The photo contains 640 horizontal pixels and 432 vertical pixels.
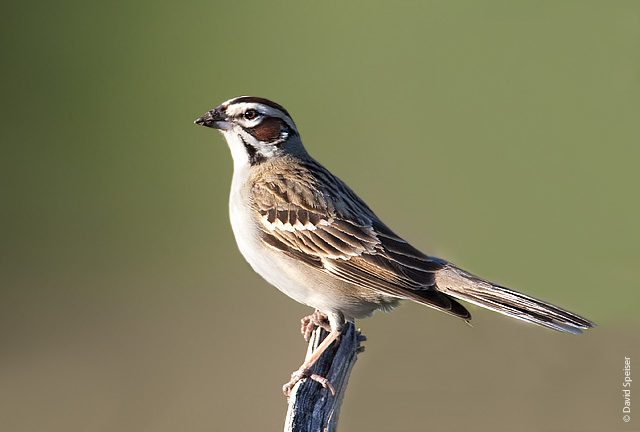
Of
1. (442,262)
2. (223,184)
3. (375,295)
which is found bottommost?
(375,295)

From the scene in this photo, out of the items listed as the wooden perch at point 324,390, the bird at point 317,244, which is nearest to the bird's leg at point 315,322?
the wooden perch at point 324,390

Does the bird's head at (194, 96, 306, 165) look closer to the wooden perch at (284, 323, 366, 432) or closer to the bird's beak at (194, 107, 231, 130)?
the bird's beak at (194, 107, 231, 130)

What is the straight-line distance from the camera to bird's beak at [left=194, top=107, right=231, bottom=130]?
5.64 metres

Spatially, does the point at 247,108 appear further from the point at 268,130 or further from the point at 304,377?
the point at 304,377

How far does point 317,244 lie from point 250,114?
1120 mm

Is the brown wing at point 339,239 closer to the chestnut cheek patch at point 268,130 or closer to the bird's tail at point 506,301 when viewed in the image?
the bird's tail at point 506,301

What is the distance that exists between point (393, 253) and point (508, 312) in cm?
94

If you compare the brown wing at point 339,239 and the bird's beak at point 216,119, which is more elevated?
the bird's beak at point 216,119

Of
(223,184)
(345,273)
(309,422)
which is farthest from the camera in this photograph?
(223,184)

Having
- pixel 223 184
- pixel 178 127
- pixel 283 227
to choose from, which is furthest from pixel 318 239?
pixel 178 127

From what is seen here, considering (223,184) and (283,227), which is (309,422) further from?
(223,184)

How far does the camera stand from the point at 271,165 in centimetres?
577

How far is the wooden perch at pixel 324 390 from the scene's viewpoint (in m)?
4.59

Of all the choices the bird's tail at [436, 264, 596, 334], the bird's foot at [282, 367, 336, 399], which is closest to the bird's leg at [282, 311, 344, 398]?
the bird's foot at [282, 367, 336, 399]
